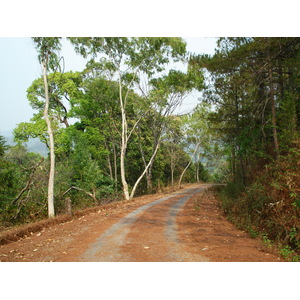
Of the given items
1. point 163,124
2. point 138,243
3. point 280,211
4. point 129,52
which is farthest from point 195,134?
point 138,243

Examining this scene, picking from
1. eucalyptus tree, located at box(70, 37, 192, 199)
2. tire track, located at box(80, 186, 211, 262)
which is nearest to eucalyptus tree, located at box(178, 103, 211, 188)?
eucalyptus tree, located at box(70, 37, 192, 199)

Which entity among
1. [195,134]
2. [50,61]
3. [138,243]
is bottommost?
[138,243]

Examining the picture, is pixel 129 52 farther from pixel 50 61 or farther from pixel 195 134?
pixel 195 134

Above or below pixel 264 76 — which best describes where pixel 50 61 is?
above

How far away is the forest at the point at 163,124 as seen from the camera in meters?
7.79

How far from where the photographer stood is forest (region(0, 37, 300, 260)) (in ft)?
25.5

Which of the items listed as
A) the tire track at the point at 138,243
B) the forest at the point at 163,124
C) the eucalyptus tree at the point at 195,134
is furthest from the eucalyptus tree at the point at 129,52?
the eucalyptus tree at the point at 195,134

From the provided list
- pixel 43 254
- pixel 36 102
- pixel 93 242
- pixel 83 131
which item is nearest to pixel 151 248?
pixel 93 242

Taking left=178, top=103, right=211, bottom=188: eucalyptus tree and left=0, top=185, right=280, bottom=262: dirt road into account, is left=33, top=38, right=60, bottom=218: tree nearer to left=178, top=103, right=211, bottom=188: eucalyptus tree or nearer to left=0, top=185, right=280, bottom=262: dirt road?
left=0, top=185, right=280, bottom=262: dirt road

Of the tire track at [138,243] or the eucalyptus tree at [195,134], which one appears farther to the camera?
the eucalyptus tree at [195,134]

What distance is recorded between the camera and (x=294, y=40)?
811 cm

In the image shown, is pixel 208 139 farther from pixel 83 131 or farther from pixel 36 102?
pixel 36 102

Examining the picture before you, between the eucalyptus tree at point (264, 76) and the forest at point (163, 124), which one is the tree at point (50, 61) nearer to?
the forest at point (163, 124)

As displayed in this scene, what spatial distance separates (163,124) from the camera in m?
20.5
